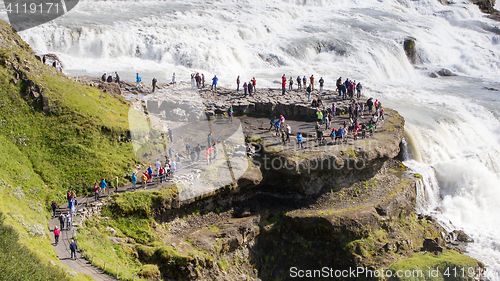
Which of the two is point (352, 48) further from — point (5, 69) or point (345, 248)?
point (5, 69)

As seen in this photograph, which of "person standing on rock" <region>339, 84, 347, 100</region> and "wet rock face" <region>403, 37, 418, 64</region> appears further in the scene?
"wet rock face" <region>403, 37, 418, 64</region>

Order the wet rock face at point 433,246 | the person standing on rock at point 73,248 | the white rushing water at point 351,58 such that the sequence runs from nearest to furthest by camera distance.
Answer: the person standing on rock at point 73,248 < the wet rock face at point 433,246 < the white rushing water at point 351,58

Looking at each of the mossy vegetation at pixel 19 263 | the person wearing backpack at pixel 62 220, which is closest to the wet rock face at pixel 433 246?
the person wearing backpack at pixel 62 220

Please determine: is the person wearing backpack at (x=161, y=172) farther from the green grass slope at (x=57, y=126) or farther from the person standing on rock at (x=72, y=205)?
the person standing on rock at (x=72, y=205)

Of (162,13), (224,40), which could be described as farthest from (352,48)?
(162,13)

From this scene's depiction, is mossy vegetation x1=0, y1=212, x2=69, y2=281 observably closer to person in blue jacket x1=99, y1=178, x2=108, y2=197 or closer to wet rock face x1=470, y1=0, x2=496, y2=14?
person in blue jacket x1=99, y1=178, x2=108, y2=197

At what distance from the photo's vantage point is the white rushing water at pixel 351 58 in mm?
34562

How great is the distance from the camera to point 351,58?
54031mm
